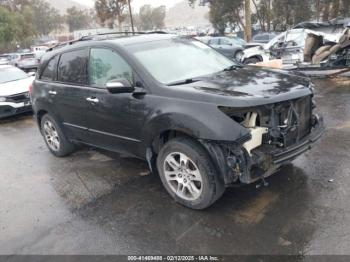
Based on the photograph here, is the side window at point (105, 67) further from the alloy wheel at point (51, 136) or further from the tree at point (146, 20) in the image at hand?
the tree at point (146, 20)

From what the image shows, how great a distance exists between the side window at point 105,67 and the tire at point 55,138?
53.9 inches

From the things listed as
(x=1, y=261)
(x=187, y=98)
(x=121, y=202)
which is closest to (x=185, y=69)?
(x=187, y=98)

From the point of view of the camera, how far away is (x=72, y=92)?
205 inches

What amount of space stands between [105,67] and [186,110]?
60.5 inches

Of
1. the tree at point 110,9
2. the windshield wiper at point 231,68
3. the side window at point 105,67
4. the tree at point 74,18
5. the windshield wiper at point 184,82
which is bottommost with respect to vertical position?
the windshield wiper at point 184,82

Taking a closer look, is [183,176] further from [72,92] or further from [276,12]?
[276,12]

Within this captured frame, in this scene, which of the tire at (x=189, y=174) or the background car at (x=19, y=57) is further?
the background car at (x=19, y=57)

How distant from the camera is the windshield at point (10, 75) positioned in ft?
35.6

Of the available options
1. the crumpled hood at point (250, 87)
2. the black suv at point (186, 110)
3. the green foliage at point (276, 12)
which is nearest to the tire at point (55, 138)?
the black suv at point (186, 110)

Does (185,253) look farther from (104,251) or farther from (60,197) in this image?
(60,197)

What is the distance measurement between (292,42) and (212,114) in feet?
36.1

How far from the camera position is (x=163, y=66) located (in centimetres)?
447

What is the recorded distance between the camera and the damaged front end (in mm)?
3562

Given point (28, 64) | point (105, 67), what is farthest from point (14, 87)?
point (28, 64)
